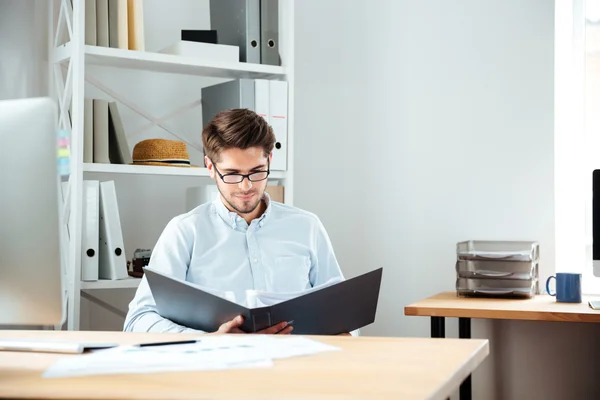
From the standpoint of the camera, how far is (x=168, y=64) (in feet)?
9.11

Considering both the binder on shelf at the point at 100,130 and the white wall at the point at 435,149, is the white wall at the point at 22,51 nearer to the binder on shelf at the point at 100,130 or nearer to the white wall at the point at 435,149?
the binder on shelf at the point at 100,130

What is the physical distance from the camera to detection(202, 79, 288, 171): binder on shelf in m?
2.84

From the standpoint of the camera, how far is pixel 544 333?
3.09 metres

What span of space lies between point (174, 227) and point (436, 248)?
140 centimetres

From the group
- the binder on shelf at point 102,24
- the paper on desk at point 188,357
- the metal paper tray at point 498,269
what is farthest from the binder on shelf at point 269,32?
the paper on desk at point 188,357

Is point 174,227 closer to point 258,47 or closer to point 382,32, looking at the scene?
point 258,47

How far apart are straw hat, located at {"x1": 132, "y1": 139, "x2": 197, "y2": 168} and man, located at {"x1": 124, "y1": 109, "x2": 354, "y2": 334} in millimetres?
549

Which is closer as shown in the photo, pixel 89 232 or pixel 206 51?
pixel 89 232

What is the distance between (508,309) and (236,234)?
0.91 meters

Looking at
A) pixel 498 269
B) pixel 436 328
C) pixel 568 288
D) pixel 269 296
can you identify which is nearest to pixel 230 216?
pixel 269 296

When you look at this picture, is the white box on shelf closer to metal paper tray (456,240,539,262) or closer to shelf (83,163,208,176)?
shelf (83,163,208,176)

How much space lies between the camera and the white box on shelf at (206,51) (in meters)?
2.77

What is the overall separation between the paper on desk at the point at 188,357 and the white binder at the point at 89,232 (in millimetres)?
1353

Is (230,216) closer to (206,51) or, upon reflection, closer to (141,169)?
(141,169)
